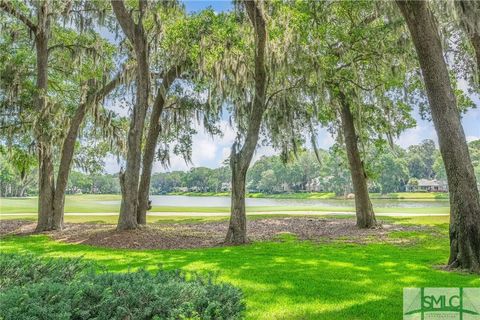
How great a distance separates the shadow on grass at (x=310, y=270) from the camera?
177 inches

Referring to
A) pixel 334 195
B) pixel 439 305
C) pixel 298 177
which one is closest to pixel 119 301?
pixel 439 305

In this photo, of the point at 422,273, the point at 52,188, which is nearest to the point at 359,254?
the point at 422,273

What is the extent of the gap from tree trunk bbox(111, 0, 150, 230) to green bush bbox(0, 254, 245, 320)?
9087mm

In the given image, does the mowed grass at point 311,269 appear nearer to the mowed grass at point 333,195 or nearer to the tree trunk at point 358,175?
the tree trunk at point 358,175

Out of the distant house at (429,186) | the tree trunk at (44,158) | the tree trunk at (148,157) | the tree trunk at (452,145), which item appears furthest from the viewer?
the distant house at (429,186)

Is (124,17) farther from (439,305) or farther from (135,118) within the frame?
(439,305)

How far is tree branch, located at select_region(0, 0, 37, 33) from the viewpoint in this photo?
12.7 metres

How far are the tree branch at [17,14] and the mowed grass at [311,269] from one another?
7280mm

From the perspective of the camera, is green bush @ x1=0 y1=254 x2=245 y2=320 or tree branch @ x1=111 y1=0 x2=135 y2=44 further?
tree branch @ x1=111 y1=0 x2=135 y2=44

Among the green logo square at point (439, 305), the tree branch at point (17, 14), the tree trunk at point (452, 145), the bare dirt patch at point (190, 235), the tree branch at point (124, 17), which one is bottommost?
the bare dirt patch at point (190, 235)

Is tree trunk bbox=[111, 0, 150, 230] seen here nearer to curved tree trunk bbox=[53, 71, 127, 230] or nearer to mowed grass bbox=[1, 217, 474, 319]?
curved tree trunk bbox=[53, 71, 127, 230]

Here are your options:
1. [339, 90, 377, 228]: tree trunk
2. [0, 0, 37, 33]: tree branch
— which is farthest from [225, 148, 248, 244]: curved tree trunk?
[0, 0, 37, 33]: tree branch

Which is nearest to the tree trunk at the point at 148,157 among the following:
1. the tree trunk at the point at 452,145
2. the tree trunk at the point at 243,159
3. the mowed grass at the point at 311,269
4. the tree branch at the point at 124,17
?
the tree branch at the point at 124,17

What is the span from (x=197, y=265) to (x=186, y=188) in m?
93.7
